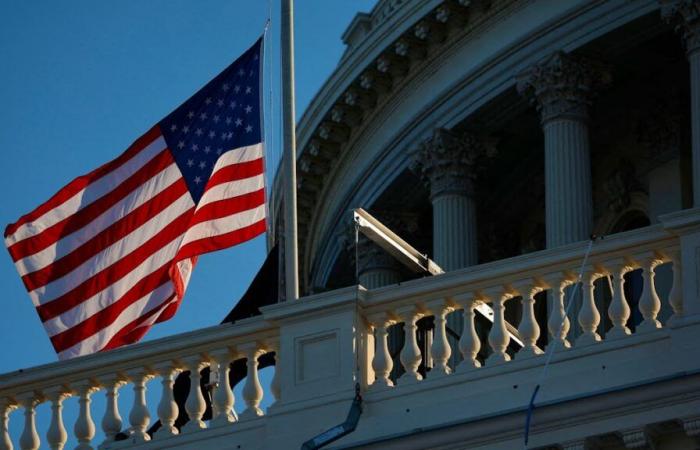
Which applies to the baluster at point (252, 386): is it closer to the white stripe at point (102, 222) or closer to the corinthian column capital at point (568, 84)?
the white stripe at point (102, 222)

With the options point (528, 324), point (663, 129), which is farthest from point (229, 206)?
point (663, 129)

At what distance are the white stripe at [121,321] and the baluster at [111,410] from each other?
2.13 m

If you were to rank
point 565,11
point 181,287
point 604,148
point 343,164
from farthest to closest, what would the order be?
point 343,164 < point 604,148 < point 565,11 < point 181,287

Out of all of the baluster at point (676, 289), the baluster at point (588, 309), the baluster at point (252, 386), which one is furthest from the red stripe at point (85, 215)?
the baluster at point (676, 289)

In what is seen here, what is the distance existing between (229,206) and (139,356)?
3.49m

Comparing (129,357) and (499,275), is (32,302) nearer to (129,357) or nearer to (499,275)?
(129,357)

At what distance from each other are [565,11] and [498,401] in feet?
59.2

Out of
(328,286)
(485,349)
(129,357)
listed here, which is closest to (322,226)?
(328,286)

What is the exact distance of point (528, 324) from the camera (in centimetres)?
2056

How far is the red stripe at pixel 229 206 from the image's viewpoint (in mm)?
25062

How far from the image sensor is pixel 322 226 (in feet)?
148

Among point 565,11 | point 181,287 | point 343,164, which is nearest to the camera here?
point 181,287

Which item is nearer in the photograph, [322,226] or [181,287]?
[181,287]

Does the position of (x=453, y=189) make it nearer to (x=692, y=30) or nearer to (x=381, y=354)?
(x=692, y=30)
